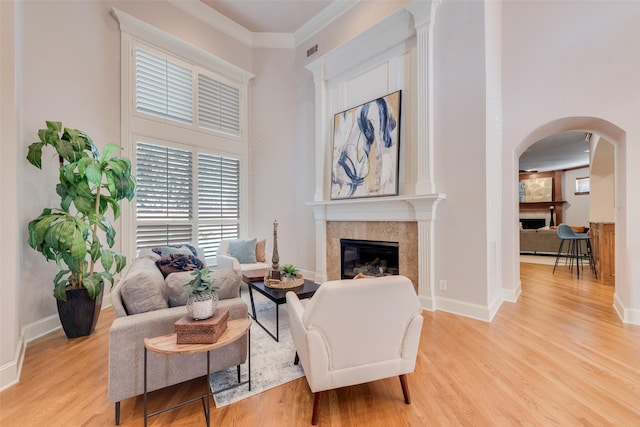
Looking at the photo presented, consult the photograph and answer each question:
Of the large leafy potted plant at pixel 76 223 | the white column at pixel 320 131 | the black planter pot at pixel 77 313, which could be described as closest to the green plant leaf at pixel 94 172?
the large leafy potted plant at pixel 76 223

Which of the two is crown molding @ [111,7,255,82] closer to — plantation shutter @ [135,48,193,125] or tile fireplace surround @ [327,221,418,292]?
plantation shutter @ [135,48,193,125]

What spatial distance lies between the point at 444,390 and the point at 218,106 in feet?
17.0

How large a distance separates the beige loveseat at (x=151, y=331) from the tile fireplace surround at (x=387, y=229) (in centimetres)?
248

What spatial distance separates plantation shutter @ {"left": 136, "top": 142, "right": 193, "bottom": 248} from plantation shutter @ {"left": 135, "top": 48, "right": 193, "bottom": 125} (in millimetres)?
578

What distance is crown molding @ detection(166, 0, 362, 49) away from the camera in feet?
14.6

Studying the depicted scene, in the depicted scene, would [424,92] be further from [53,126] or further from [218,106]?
[53,126]

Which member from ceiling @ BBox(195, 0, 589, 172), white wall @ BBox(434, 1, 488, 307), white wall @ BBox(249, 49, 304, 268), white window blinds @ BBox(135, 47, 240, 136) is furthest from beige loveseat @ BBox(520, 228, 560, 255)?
white window blinds @ BBox(135, 47, 240, 136)

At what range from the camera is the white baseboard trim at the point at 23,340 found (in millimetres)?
1940

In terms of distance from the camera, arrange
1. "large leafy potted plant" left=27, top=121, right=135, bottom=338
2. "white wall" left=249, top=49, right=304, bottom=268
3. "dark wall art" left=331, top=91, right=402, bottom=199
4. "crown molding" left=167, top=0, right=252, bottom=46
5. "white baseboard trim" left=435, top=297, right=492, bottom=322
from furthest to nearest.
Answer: "white wall" left=249, top=49, right=304, bottom=268, "crown molding" left=167, top=0, right=252, bottom=46, "dark wall art" left=331, top=91, right=402, bottom=199, "white baseboard trim" left=435, top=297, right=492, bottom=322, "large leafy potted plant" left=27, top=121, right=135, bottom=338

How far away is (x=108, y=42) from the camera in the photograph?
3.59 m

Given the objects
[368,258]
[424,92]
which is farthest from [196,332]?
[424,92]

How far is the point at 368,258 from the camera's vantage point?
430 centimetres

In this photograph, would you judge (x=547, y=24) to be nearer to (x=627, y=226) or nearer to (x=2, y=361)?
(x=627, y=226)

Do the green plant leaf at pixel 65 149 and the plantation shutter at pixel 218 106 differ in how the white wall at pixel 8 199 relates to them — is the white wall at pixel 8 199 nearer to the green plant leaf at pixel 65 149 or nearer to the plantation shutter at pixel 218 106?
the green plant leaf at pixel 65 149
